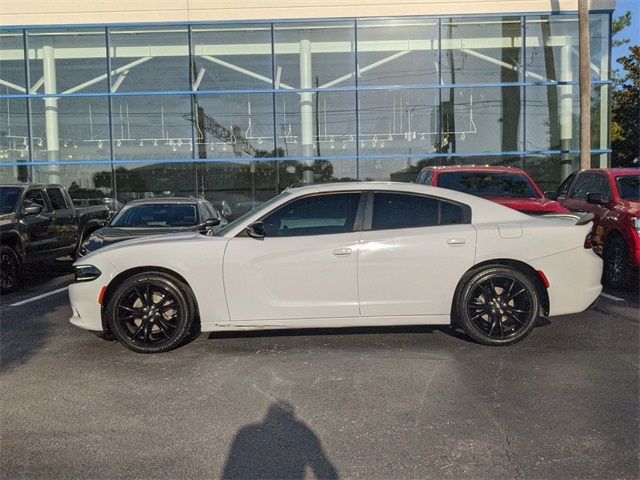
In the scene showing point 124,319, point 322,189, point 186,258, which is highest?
point 322,189

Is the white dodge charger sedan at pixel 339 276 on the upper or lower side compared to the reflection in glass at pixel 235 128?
lower

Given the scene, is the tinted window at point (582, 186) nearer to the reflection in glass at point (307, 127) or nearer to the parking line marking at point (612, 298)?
the parking line marking at point (612, 298)

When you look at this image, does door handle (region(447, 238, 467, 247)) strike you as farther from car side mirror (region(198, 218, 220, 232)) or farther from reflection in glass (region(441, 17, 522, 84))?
reflection in glass (region(441, 17, 522, 84))

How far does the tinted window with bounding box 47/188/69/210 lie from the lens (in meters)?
10.8

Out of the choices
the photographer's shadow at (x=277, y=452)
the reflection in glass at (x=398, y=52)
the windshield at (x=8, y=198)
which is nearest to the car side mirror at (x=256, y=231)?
the photographer's shadow at (x=277, y=452)

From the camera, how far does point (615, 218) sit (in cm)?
862

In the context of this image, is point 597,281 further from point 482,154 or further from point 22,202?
point 482,154

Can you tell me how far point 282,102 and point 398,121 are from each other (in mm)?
3568

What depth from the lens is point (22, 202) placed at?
32.2 ft

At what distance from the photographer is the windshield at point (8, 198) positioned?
9.67 m

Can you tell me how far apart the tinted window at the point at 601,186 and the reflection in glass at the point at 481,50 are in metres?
9.49

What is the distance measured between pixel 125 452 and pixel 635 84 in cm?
2952

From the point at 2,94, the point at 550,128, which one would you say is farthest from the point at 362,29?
the point at 2,94

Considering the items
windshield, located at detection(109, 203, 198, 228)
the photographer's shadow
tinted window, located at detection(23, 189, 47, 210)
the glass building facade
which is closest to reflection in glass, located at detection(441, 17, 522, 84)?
the glass building facade
